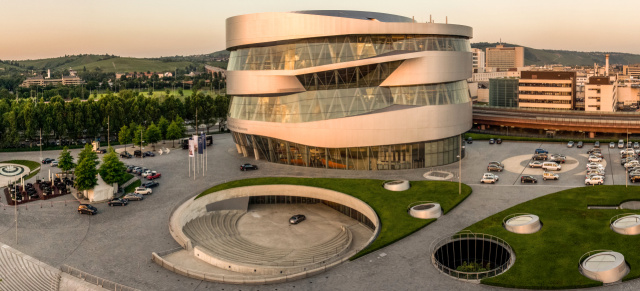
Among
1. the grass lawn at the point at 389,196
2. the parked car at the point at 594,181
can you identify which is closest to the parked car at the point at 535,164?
the parked car at the point at 594,181

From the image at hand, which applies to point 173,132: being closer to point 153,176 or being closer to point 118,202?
point 153,176

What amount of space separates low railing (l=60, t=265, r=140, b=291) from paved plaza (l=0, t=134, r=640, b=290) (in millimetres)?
848

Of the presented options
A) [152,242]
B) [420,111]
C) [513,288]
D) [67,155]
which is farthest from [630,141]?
[67,155]

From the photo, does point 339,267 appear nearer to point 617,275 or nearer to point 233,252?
point 233,252

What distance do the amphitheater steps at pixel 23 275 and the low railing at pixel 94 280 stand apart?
1034mm

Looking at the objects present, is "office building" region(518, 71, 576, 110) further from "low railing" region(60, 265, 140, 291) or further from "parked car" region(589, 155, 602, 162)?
"low railing" region(60, 265, 140, 291)

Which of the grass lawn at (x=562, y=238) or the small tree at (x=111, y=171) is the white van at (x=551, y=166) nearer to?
the grass lawn at (x=562, y=238)

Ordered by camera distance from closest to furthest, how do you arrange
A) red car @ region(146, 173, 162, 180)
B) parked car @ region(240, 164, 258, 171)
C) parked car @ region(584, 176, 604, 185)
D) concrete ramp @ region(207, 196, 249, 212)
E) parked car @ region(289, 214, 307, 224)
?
1. parked car @ region(289, 214, 307, 224)
2. parked car @ region(584, 176, 604, 185)
3. concrete ramp @ region(207, 196, 249, 212)
4. red car @ region(146, 173, 162, 180)
5. parked car @ region(240, 164, 258, 171)

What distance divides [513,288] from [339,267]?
1304 centimetres

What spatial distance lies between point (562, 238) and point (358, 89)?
38762 millimetres

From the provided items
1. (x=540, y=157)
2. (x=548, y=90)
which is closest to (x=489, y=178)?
(x=540, y=157)

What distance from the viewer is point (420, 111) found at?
7431 cm

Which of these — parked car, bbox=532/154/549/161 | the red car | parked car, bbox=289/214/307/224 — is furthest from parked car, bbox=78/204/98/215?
parked car, bbox=532/154/549/161

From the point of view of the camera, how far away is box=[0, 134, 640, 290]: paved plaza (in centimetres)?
3741
